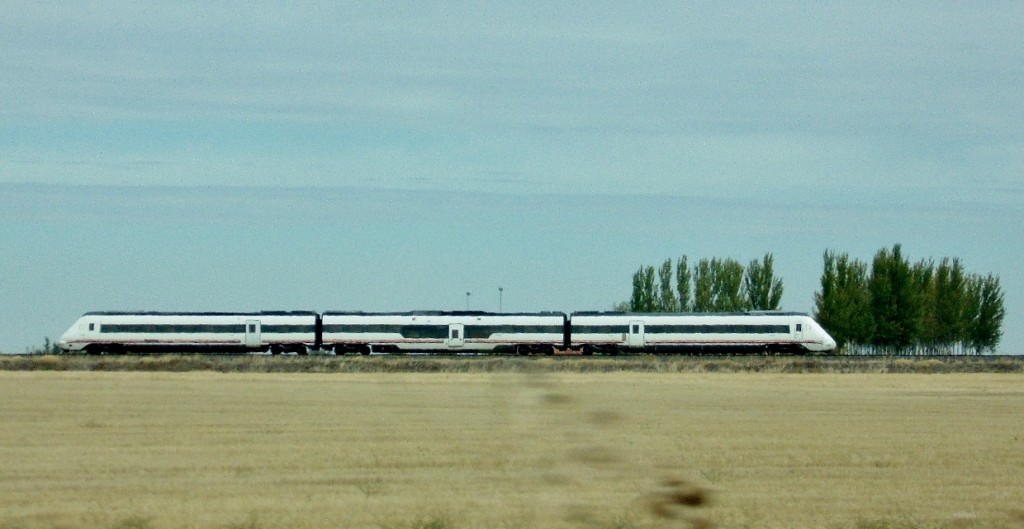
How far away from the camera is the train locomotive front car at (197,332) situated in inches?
2333

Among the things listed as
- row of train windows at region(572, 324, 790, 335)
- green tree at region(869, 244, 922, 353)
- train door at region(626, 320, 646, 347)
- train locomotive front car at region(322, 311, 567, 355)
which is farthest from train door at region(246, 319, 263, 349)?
green tree at region(869, 244, 922, 353)

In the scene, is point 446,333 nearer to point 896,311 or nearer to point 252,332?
point 252,332

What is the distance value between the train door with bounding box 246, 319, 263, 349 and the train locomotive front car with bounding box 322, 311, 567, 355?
3114mm

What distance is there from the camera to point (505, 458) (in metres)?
19.0

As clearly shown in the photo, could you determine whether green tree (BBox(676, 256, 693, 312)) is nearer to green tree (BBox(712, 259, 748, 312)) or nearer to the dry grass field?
green tree (BBox(712, 259, 748, 312))

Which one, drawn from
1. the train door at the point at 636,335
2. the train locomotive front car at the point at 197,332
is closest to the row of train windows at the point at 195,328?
the train locomotive front car at the point at 197,332

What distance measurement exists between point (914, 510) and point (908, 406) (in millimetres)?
19446

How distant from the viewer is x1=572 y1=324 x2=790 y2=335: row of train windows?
57.9m

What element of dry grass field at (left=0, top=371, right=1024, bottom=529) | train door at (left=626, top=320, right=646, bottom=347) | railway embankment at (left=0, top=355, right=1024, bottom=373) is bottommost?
dry grass field at (left=0, top=371, right=1024, bottom=529)

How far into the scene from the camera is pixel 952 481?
1645 cm

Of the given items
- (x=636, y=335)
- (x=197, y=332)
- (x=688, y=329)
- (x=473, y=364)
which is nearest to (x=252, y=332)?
(x=197, y=332)

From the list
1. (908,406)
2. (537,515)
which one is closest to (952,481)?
(537,515)

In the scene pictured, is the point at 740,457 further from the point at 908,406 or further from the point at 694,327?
the point at 694,327

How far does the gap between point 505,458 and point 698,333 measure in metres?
40.2
